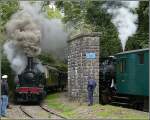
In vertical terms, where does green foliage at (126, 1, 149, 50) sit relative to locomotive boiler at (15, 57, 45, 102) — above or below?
above

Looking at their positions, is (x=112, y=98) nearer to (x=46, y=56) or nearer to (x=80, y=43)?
(x=80, y=43)

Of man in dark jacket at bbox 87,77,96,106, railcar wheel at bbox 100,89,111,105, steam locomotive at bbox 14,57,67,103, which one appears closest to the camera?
man in dark jacket at bbox 87,77,96,106

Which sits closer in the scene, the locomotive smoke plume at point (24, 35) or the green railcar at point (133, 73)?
the green railcar at point (133, 73)

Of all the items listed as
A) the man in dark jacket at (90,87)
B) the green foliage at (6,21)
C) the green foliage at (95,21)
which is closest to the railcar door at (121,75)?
the man in dark jacket at (90,87)

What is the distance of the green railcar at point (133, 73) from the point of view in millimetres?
22141

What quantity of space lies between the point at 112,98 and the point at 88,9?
10.9m

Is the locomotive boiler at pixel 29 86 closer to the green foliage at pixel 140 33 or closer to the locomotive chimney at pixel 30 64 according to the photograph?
the locomotive chimney at pixel 30 64

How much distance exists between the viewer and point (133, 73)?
928 inches

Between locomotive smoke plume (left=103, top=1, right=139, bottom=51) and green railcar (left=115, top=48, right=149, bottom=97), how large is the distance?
296 inches

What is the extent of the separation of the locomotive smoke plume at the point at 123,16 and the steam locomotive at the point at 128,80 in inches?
229

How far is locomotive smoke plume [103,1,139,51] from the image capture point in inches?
1345

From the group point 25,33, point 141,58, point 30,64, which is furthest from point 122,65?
point 25,33

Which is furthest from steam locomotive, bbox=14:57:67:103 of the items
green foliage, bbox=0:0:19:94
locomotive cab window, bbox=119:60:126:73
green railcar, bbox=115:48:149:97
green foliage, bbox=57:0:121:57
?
locomotive cab window, bbox=119:60:126:73

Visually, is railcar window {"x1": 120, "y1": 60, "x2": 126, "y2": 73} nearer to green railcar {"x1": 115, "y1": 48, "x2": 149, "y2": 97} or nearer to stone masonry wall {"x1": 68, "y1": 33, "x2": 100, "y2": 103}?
green railcar {"x1": 115, "y1": 48, "x2": 149, "y2": 97}
